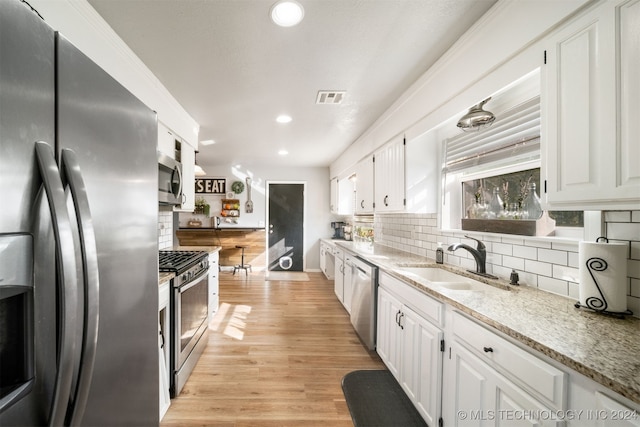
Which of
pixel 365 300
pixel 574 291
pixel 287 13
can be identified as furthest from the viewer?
pixel 365 300

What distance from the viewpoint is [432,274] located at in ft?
7.61

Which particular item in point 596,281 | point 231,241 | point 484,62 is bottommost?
point 231,241

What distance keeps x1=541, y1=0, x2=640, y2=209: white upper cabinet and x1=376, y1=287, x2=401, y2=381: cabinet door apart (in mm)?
1308

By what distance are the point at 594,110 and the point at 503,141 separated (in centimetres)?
94

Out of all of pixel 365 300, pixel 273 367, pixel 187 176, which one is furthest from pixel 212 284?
pixel 365 300

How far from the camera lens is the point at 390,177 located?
3.00m

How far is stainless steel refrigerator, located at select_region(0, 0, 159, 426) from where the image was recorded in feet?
1.63

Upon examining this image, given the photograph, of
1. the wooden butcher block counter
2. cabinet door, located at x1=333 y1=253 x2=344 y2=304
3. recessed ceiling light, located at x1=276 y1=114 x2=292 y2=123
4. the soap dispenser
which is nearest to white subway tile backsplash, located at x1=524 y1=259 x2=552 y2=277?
the soap dispenser

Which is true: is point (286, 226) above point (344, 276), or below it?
above

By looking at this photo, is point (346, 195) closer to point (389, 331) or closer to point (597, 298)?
point (389, 331)

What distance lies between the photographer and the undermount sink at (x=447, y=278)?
188 centimetres

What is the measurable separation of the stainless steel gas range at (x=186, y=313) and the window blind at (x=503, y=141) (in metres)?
2.45

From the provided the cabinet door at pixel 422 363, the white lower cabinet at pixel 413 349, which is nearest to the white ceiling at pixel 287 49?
the white lower cabinet at pixel 413 349

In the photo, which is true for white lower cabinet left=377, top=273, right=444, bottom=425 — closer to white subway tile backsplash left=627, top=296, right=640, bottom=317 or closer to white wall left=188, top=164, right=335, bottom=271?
white subway tile backsplash left=627, top=296, right=640, bottom=317
